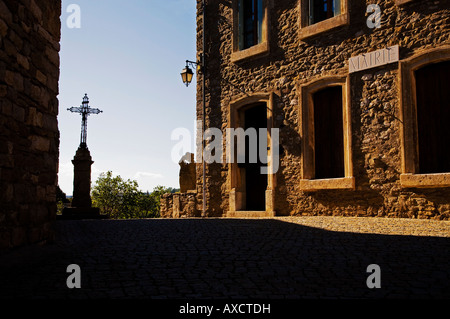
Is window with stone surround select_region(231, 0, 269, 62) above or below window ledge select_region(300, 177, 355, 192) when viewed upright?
above

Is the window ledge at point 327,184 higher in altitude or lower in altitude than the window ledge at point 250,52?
lower

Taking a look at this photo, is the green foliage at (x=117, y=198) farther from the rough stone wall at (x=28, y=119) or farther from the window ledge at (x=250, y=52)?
the rough stone wall at (x=28, y=119)

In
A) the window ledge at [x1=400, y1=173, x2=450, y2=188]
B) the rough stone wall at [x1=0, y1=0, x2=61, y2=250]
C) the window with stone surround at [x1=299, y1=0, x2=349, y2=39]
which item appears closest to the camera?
the rough stone wall at [x1=0, y1=0, x2=61, y2=250]

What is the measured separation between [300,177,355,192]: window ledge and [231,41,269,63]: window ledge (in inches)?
147

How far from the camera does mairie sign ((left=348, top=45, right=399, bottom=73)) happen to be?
30.7 ft

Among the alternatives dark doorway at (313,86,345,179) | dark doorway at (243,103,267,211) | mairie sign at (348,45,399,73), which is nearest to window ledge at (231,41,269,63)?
dark doorway at (243,103,267,211)

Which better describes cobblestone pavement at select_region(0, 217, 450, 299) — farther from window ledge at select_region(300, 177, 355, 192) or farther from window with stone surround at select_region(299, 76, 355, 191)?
window with stone surround at select_region(299, 76, 355, 191)

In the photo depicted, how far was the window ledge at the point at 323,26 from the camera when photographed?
33.4ft

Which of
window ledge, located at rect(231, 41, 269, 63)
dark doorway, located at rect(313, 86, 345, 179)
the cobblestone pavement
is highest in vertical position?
window ledge, located at rect(231, 41, 269, 63)

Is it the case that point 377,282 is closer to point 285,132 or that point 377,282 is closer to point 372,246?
point 372,246

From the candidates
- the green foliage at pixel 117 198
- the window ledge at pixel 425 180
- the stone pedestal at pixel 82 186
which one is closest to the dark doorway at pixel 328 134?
the window ledge at pixel 425 180

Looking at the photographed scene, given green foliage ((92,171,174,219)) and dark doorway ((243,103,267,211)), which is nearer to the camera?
dark doorway ((243,103,267,211))

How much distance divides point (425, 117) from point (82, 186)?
11085 millimetres

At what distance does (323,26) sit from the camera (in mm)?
10523
